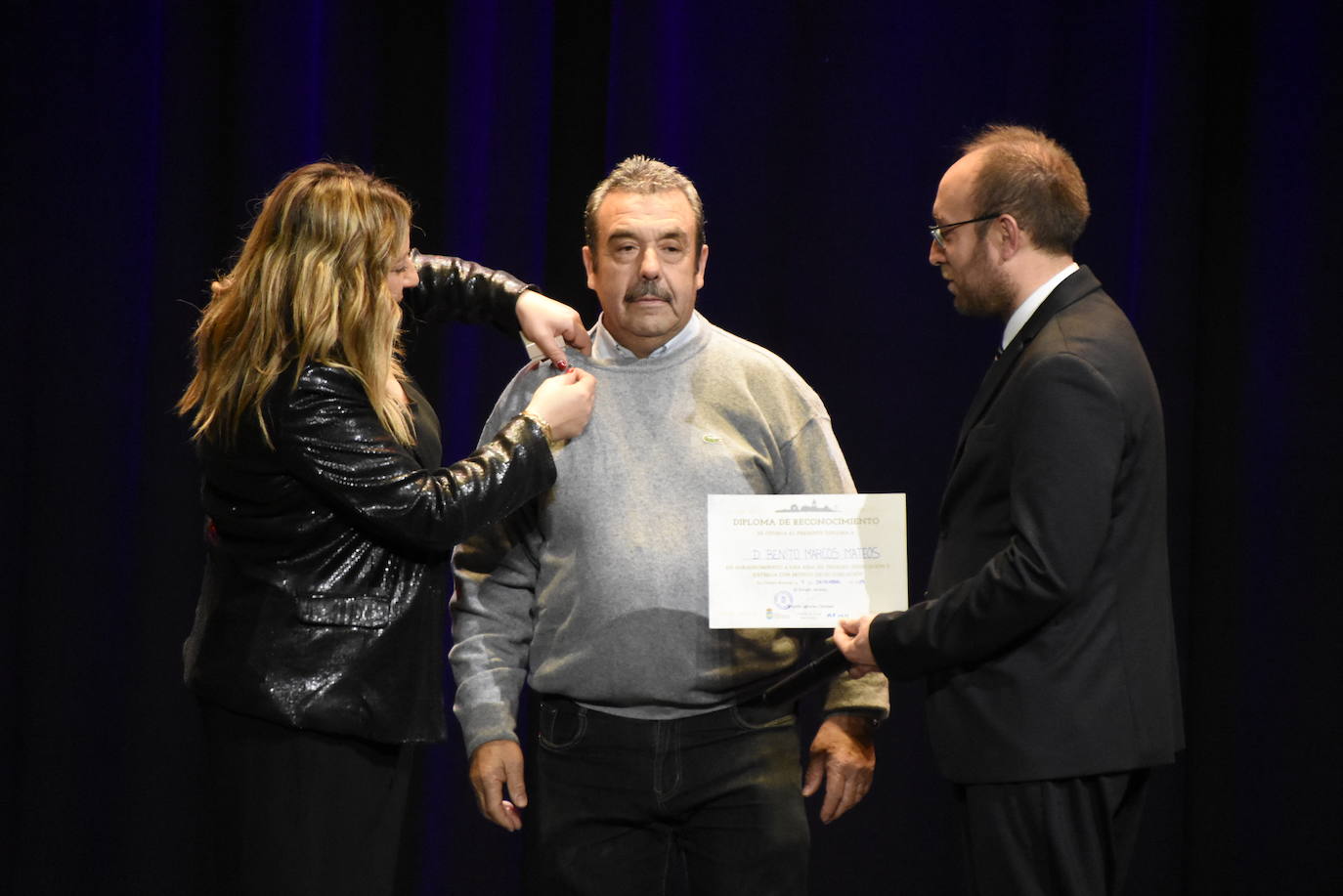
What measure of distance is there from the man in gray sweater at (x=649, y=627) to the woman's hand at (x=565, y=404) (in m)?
0.08

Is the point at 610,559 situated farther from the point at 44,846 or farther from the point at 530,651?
the point at 44,846

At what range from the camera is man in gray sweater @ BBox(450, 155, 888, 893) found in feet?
6.91

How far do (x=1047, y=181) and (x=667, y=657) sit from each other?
940 millimetres

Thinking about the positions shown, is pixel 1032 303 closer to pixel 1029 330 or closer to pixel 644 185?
pixel 1029 330

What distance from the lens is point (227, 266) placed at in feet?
10.9

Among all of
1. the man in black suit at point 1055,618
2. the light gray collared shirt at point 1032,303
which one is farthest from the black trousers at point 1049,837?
the light gray collared shirt at point 1032,303

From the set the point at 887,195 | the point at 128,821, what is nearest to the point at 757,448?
the point at 887,195

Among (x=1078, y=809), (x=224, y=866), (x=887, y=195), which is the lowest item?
(x=224, y=866)

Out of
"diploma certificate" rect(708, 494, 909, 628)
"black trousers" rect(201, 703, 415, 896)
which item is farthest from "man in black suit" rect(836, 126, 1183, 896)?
"black trousers" rect(201, 703, 415, 896)

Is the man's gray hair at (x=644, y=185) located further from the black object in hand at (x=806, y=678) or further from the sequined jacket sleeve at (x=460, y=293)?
the black object in hand at (x=806, y=678)

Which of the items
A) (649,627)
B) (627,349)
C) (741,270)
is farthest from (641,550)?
(741,270)

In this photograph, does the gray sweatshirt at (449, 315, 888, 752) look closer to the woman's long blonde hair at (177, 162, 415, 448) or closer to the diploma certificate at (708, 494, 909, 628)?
the diploma certificate at (708, 494, 909, 628)

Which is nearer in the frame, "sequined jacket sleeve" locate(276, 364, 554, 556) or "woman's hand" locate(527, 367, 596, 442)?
"sequined jacket sleeve" locate(276, 364, 554, 556)

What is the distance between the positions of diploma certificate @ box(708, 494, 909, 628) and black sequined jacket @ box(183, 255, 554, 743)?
0.36 m
